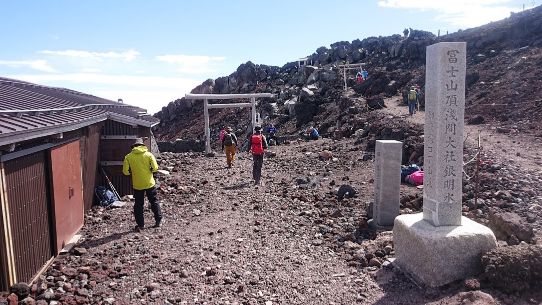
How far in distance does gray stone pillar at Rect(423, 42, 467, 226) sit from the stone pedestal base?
30 cm

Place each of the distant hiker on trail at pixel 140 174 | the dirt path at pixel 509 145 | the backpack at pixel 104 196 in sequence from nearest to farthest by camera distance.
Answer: the distant hiker on trail at pixel 140 174
the backpack at pixel 104 196
the dirt path at pixel 509 145

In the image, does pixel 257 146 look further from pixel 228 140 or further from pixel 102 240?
pixel 102 240

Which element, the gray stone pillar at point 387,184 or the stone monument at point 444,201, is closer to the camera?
the stone monument at point 444,201

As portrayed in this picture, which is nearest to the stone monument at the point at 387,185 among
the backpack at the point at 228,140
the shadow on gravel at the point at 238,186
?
the shadow on gravel at the point at 238,186

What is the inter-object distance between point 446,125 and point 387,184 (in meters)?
2.54

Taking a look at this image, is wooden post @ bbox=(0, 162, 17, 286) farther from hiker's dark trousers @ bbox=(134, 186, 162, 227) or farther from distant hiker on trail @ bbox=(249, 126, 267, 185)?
distant hiker on trail @ bbox=(249, 126, 267, 185)

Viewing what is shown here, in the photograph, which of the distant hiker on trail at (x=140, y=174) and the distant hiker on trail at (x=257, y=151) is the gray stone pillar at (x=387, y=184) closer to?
the distant hiker on trail at (x=140, y=174)

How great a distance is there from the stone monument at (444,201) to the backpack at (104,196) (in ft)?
21.9

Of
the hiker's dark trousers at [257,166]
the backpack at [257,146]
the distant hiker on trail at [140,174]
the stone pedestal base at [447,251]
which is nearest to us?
the stone pedestal base at [447,251]

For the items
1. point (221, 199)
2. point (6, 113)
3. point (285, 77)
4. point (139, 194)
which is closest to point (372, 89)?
point (285, 77)

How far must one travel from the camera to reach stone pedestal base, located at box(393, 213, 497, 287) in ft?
17.3

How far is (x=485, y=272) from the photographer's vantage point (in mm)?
5086

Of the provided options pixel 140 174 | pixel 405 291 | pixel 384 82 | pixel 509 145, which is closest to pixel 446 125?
pixel 405 291

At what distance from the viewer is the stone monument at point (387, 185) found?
7.94 meters
